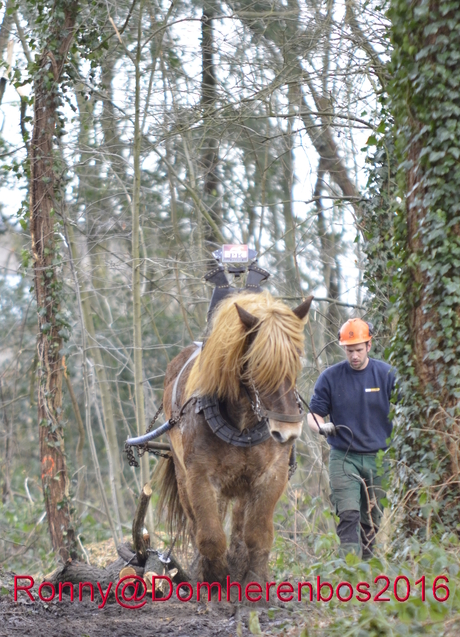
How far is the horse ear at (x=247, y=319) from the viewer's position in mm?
4637

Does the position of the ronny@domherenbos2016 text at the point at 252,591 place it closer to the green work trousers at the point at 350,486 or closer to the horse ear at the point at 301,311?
the green work trousers at the point at 350,486

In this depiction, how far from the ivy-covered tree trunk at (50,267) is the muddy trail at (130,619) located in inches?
80.0

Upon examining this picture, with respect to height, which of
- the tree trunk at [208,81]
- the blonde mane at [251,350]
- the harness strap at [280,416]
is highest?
the tree trunk at [208,81]

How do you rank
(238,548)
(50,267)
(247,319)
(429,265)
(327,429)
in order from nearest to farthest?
1. (429,265)
2. (247,319)
3. (238,548)
4. (327,429)
5. (50,267)

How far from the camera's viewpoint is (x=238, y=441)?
4746 mm

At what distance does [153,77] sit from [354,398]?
5724 millimetres

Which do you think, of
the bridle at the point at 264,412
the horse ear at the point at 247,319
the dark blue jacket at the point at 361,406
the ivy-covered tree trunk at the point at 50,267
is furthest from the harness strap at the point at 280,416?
the ivy-covered tree trunk at the point at 50,267

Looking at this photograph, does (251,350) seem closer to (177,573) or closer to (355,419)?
(355,419)

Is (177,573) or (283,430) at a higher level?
(283,430)

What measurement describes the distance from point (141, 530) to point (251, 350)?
6.25ft

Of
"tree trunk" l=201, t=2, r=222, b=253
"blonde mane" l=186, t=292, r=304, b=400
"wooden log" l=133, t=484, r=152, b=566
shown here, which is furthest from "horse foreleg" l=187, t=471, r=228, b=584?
"tree trunk" l=201, t=2, r=222, b=253

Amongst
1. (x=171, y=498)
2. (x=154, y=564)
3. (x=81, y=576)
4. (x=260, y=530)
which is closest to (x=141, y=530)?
(x=154, y=564)

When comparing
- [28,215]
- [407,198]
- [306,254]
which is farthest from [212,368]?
[306,254]

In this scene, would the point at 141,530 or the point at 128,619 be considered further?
the point at 141,530
